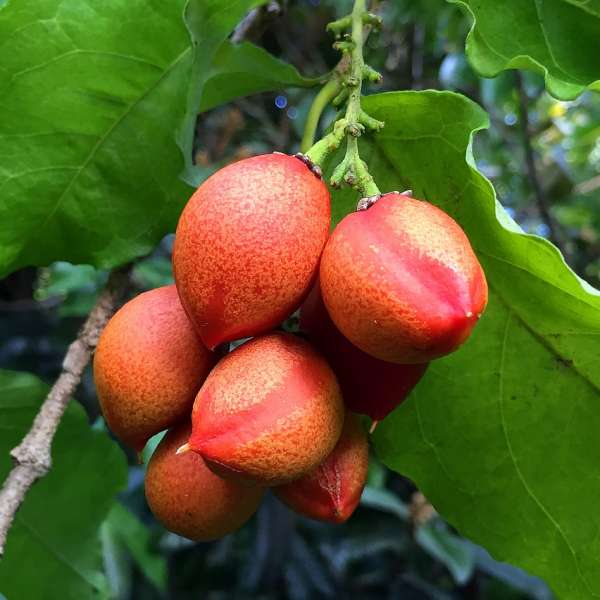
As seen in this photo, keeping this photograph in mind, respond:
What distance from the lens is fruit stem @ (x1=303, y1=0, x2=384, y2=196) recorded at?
874mm

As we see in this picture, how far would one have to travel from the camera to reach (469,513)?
1.06 m

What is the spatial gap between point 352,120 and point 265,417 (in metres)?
0.38

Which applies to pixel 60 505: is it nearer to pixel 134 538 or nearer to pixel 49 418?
pixel 49 418

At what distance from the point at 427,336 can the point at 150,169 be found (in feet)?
2.00

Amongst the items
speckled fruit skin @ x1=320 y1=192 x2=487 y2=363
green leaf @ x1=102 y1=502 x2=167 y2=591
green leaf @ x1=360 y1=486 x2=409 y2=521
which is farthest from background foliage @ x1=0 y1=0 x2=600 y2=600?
green leaf @ x1=360 y1=486 x2=409 y2=521

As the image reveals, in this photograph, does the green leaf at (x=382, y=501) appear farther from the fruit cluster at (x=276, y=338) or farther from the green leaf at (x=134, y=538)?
the fruit cluster at (x=276, y=338)

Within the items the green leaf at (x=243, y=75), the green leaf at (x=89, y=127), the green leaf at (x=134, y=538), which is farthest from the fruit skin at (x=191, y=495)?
the green leaf at (x=134, y=538)

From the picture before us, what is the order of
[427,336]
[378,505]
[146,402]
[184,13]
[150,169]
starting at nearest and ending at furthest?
[427,336] < [146,402] < [184,13] < [150,169] < [378,505]

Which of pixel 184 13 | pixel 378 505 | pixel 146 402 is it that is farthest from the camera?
pixel 378 505

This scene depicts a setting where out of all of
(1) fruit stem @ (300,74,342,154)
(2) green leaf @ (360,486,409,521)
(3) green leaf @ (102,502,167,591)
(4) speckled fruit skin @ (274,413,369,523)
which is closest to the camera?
(4) speckled fruit skin @ (274,413,369,523)

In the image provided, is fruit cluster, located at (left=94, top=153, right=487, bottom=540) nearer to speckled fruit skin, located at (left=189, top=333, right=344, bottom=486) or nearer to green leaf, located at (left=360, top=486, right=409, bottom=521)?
speckled fruit skin, located at (left=189, top=333, right=344, bottom=486)

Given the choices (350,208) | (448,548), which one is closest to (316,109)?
(350,208)

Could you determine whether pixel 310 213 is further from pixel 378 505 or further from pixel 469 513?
pixel 378 505

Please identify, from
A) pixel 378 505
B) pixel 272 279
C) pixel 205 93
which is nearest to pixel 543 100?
pixel 378 505
